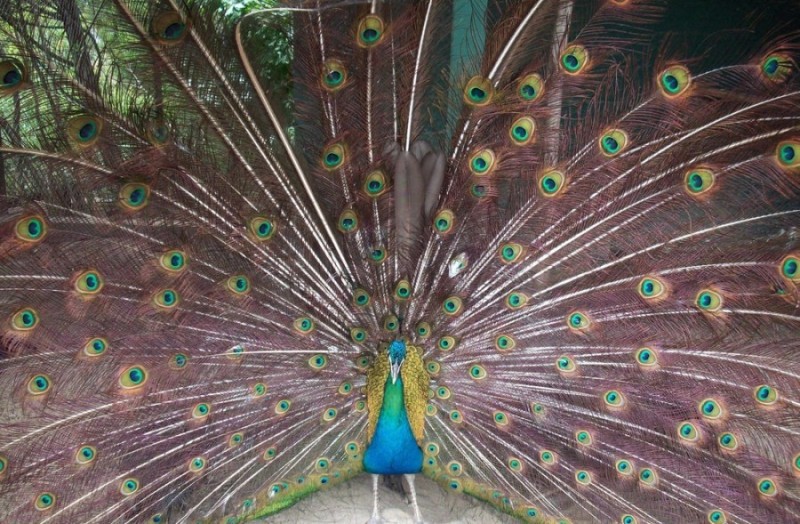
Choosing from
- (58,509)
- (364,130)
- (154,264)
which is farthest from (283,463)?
(364,130)

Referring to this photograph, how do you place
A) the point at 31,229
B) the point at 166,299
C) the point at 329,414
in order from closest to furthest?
the point at 31,229 < the point at 166,299 < the point at 329,414

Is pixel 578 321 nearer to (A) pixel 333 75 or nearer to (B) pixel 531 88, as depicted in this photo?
(B) pixel 531 88

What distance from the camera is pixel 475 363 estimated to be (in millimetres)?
3164

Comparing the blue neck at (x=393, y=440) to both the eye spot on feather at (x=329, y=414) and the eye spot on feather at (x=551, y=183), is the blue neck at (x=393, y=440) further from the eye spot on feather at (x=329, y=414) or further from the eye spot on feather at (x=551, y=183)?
the eye spot on feather at (x=551, y=183)

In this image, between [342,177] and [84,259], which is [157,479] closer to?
[84,259]

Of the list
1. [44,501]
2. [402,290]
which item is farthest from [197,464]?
[402,290]

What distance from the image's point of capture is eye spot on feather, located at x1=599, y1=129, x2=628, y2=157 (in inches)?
106

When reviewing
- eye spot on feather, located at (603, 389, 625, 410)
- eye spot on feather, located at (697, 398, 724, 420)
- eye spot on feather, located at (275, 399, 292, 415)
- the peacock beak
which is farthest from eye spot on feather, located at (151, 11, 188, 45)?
eye spot on feather, located at (697, 398, 724, 420)

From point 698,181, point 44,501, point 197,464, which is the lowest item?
point 44,501

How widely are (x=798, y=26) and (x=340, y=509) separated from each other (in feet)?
16.3

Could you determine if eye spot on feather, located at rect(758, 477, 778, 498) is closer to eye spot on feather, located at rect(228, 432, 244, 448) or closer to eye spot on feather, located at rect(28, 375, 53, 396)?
eye spot on feather, located at rect(228, 432, 244, 448)

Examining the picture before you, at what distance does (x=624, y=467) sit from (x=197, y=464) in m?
1.97

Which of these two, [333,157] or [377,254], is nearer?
[333,157]

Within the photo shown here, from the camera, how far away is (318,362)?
309cm
